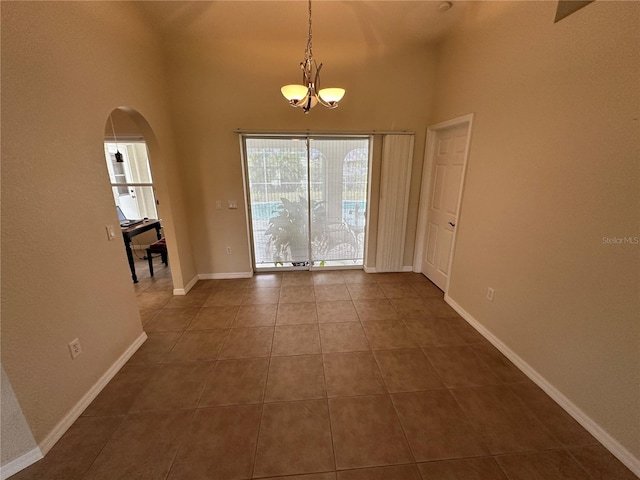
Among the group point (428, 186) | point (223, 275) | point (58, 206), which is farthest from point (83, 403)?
point (428, 186)

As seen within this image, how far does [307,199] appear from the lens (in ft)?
11.6

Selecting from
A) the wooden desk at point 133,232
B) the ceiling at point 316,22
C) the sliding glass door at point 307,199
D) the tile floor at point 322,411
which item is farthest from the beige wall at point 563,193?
the wooden desk at point 133,232

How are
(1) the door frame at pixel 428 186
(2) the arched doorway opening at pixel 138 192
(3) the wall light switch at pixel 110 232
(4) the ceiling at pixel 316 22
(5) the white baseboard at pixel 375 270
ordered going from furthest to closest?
1. (5) the white baseboard at pixel 375 270
2. (2) the arched doorway opening at pixel 138 192
3. (1) the door frame at pixel 428 186
4. (4) the ceiling at pixel 316 22
5. (3) the wall light switch at pixel 110 232

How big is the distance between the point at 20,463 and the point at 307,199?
3.19 metres

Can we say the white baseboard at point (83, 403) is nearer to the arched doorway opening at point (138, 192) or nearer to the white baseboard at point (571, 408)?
the arched doorway opening at point (138, 192)

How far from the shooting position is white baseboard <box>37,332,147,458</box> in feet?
4.55

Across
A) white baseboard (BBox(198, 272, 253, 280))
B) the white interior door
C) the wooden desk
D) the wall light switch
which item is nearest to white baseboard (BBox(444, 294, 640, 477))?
the white interior door

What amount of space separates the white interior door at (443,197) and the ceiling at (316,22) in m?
1.14

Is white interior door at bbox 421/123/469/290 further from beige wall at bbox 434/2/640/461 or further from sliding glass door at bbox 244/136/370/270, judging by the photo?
sliding glass door at bbox 244/136/370/270

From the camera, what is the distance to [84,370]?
1.64 m

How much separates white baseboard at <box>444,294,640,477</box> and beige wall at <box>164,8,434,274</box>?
94.1 inches

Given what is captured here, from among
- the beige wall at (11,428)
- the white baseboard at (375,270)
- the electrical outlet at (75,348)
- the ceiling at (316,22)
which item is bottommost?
the white baseboard at (375,270)

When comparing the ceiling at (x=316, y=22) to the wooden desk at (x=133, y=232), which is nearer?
the ceiling at (x=316, y=22)

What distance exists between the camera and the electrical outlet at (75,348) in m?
1.55
